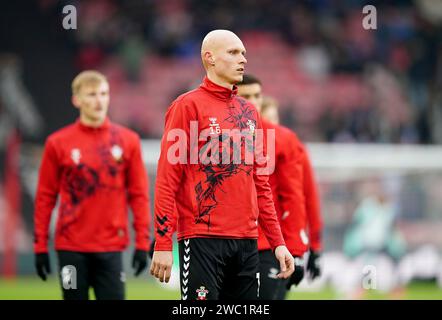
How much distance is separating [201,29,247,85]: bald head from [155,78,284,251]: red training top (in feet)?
0.29

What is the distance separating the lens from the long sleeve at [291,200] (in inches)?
299

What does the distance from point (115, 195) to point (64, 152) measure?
1.83 ft

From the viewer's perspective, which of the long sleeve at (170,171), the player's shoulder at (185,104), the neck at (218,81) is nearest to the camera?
the long sleeve at (170,171)

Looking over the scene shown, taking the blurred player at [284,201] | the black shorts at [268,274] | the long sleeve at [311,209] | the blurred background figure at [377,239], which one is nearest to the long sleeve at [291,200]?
the blurred player at [284,201]

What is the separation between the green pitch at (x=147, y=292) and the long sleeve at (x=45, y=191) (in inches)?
223

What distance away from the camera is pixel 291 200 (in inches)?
301

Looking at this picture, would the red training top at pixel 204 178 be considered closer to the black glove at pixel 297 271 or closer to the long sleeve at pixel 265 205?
the long sleeve at pixel 265 205

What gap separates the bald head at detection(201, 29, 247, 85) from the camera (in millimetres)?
5816

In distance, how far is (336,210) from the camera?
15930 millimetres

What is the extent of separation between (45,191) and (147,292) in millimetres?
6845

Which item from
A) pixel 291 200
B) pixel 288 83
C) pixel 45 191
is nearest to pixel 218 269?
pixel 291 200

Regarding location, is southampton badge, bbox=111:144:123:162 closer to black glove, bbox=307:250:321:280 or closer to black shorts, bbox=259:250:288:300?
black shorts, bbox=259:250:288:300

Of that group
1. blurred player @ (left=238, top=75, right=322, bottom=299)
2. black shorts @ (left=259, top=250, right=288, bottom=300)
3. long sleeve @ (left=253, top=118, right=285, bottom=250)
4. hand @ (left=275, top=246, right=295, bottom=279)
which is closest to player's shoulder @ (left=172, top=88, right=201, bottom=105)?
long sleeve @ (left=253, top=118, right=285, bottom=250)

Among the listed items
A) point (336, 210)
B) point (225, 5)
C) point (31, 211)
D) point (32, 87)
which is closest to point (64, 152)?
point (336, 210)
